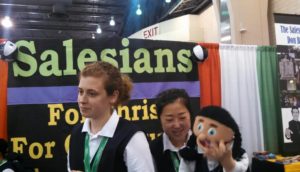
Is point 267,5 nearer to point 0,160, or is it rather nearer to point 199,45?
point 199,45

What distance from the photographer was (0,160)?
223 cm

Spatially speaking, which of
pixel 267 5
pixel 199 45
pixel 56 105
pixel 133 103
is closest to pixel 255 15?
pixel 267 5

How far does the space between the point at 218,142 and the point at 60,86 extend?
1678 mm

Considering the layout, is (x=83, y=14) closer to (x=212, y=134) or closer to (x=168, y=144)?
(x=168, y=144)

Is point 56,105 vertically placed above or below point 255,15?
below

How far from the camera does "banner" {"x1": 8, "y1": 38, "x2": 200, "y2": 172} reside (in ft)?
7.95

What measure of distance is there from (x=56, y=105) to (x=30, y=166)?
469 millimetres

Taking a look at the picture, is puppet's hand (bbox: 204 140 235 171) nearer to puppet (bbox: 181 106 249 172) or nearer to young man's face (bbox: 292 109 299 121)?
puppet (bbox: 181 106 249 172)

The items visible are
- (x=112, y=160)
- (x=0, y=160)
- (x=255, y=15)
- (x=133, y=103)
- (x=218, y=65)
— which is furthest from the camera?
(x=255, y=15)

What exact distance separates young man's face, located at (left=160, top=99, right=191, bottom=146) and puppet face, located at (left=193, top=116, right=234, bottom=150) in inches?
12.4

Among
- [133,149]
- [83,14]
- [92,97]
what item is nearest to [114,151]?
[133,149]

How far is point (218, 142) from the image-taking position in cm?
112

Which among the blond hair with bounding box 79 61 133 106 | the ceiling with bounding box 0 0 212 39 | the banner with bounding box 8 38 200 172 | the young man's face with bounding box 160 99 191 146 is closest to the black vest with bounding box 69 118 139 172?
the blond hair with bounding box 79 61 133 106

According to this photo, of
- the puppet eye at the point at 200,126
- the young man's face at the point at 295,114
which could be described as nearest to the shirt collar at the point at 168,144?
the puppet eye at the point at 200,126
